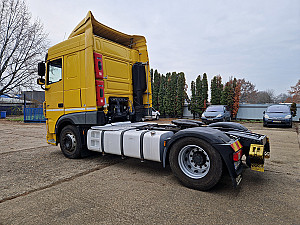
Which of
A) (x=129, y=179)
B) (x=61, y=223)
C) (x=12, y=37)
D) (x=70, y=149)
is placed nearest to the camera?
(x=61, y=223)

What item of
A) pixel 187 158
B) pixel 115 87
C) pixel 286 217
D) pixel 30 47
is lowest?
pixel 286 217

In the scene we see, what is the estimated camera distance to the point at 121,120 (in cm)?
566

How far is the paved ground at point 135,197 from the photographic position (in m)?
2.34

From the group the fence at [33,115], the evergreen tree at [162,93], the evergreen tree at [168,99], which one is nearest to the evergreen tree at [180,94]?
the evergreen tree at [168,99]

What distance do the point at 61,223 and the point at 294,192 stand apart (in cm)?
338

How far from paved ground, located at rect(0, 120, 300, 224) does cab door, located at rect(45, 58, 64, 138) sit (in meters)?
1.54

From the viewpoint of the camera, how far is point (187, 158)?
3.35 meters

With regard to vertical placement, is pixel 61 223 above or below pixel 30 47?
below

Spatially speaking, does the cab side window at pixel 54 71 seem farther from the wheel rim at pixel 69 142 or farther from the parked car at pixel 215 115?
the parked car at pixel 215 115

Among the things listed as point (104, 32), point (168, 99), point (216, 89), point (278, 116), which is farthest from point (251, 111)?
point (104, 32)

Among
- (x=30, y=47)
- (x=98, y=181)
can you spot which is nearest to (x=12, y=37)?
(x=30, y=47)

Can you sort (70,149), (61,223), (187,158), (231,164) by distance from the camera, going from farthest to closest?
(70,149) < (187,158) < (231,164) < (61,223)

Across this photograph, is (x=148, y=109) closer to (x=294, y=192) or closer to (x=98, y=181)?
(x=98, y=181)

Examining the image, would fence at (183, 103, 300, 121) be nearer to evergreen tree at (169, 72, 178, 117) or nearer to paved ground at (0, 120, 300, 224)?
evergreen tree at (169, 72, 178, 117)
